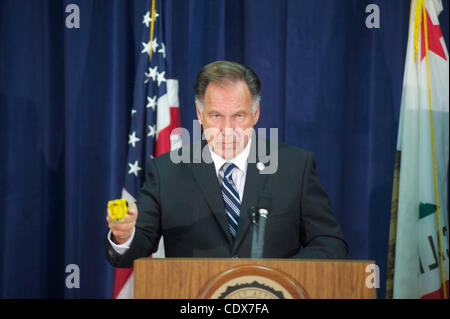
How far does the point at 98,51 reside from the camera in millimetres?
3453

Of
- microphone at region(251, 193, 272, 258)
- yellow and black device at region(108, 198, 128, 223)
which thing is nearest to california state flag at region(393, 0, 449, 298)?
microphone at region(251, 193, 272, 258)

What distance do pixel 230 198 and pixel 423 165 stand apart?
1.63 m

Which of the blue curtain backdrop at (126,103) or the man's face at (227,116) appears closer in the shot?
the man's face at (227,116)

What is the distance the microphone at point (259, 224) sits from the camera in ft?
4.81

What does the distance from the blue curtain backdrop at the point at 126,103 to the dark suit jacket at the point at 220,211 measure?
4.16 ft

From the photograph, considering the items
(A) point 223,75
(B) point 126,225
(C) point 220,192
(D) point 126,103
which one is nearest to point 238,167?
(C) point 220,192

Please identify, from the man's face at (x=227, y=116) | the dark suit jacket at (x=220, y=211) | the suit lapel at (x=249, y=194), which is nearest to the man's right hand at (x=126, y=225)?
the dark suit jacket at (x=220, y=211)

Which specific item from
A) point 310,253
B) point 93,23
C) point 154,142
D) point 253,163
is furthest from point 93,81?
point 310,253

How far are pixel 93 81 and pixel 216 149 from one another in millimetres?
1733

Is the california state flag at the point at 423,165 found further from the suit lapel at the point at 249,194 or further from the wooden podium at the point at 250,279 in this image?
the wooden podium at the point at 250,279

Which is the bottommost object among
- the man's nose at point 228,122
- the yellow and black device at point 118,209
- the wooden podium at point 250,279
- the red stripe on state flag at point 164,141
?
the wooden podium at point 250,279

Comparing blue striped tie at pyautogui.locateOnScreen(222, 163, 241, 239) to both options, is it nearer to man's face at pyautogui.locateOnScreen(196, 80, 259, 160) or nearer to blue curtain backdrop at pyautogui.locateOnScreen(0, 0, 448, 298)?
man's face at pyautogui.locateOnScreen(196, 80, 259, 160)

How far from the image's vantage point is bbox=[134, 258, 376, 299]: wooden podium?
1230 millimetres
